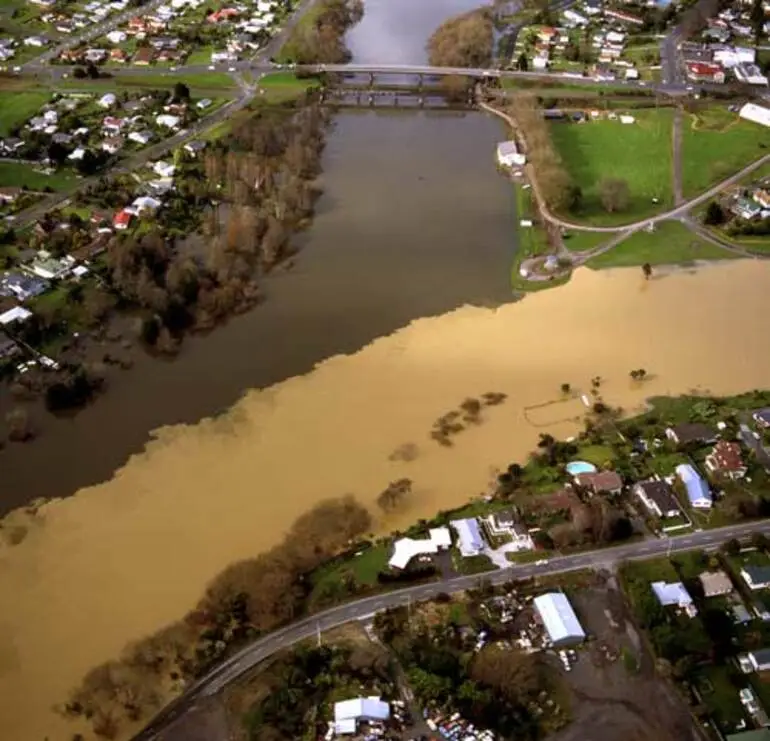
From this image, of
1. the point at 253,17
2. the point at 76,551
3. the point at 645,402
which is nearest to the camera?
the point at 76,551

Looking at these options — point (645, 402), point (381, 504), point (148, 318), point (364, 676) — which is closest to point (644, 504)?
point (645, 402)

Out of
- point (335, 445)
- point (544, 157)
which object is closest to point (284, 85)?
point (544, 157)

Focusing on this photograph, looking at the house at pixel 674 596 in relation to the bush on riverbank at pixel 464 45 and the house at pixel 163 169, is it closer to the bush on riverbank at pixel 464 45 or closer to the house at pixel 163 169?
the house at pixel 163 169

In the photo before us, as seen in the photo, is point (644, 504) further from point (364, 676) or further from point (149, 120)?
point (149, 120)

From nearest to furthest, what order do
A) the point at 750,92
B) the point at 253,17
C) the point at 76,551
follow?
1. the point at 76,551
2. the point at 750,92
3. the point at 253,17

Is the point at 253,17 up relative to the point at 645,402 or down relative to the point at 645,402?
up

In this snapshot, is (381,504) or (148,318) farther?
(148,318)
